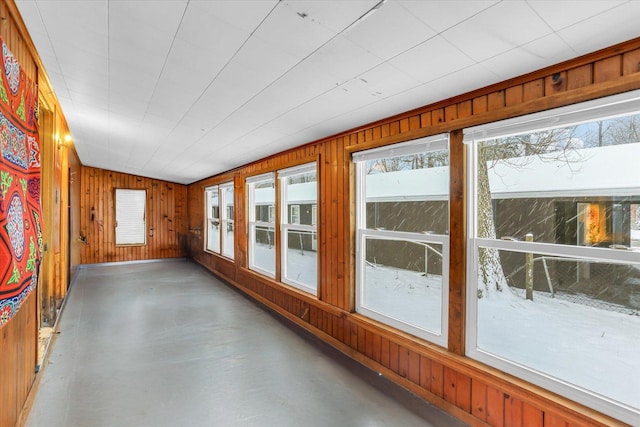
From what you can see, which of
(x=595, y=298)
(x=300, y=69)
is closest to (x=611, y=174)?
(x=595, y=298)

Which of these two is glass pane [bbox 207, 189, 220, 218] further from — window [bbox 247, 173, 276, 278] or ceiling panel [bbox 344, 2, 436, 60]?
ceiling panel [bbox 344, 2, 436, 60]

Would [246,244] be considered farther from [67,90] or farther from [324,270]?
[67,90]

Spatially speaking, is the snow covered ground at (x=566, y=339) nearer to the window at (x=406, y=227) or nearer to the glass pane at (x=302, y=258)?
the window at (x=406, y=227)

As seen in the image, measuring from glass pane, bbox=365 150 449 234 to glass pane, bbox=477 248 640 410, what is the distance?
1.56 ft

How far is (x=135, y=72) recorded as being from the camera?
2215mm

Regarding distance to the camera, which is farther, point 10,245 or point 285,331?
point 285,331

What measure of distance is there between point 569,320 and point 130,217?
9.07 meters

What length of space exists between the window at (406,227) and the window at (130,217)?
23.8 feet

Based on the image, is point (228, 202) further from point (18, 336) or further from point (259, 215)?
point (18, 336)

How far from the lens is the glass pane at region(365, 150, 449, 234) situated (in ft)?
7.79

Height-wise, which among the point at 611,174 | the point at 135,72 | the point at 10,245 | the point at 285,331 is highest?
the point at 135,72

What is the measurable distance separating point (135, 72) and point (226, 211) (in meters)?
4.58

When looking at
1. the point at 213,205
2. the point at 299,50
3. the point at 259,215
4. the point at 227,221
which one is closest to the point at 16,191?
the point at 299,50

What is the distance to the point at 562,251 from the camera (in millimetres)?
1657
